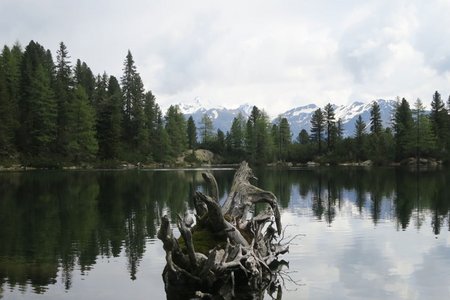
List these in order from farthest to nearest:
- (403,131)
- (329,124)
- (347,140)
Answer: (329,124) → (347,140) → (403,131)

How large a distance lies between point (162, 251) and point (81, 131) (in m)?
88.3

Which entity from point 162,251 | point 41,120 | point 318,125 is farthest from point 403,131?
point 162,251

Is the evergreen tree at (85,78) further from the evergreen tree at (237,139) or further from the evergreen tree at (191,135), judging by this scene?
the evergreen tree at (237,139)

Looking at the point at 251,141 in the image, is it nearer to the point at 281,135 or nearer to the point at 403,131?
the point at 281,135

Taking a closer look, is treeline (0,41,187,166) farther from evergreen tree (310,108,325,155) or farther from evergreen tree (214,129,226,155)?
evergreen tree (310,108,325,155)

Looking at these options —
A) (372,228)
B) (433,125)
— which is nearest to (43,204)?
(372,228)

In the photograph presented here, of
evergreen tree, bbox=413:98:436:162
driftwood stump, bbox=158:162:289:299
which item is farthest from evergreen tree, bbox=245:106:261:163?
driftwood stump, bbox=158:162:289:299

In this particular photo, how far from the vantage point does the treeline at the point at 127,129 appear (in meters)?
Result: 100

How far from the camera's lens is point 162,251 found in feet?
73.9

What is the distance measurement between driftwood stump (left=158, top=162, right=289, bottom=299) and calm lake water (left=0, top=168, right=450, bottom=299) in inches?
38.6

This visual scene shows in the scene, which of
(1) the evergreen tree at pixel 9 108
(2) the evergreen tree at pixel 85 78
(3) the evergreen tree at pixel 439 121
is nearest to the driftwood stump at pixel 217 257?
(1) the evergreen tree at pixel 9 108

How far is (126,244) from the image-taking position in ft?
79.4

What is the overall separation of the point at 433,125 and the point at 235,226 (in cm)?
12016

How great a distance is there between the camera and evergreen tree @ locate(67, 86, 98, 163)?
10350 centimetres
